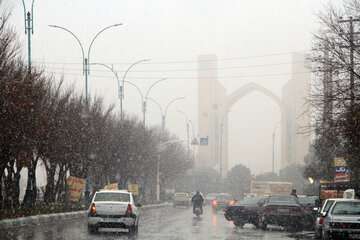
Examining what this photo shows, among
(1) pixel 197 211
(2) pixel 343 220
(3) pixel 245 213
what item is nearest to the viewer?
(2) pixel 343 220

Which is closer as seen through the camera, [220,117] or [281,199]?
[281,199]

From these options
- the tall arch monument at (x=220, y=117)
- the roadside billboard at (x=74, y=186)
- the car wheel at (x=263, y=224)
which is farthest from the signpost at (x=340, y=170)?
the tall arch monument at (x=220, y=117)

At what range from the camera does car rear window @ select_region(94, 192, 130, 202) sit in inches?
1116

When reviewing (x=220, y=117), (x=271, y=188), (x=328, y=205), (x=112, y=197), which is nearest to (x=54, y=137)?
(x=112, y=197)

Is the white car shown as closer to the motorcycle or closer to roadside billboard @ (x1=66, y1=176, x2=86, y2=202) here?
the motorcycle

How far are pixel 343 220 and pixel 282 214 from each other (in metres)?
11.8

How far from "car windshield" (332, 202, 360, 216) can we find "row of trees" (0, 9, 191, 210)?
1494 cm

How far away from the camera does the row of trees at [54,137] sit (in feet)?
112

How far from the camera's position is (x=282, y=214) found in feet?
111

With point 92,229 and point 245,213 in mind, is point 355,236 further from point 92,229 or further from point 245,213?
point 245,213

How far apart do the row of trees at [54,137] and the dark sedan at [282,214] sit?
11.0 metres

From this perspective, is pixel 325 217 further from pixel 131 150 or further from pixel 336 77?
pixel 131 150

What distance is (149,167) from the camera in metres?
Answer: 85.4

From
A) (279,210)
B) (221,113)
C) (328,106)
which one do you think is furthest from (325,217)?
(221,113)
